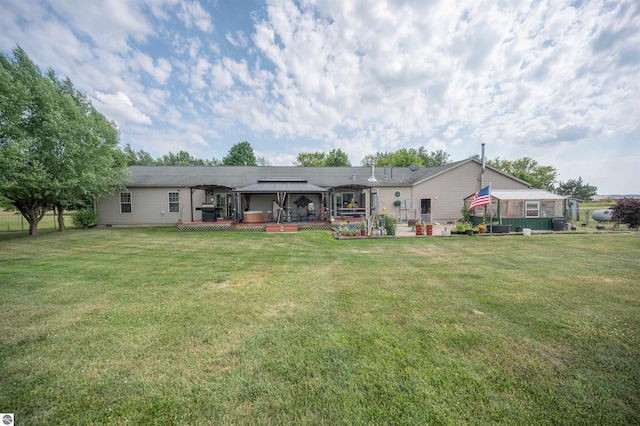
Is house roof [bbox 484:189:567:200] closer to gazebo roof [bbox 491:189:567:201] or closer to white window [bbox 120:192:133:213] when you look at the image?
gazebo roof [bbox 491:189:567:201]

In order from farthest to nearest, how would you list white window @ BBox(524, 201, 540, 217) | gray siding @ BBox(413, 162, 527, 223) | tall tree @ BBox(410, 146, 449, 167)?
1. tall tree @ BBox(410, 146, 449, 167)
2. gray siding @ BBox(413, 162, 527, 223)
3. white window @ BBox(524, 201, 540, 217)

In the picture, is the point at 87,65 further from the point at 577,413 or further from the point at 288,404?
the point at 577,413

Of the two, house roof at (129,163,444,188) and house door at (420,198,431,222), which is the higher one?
house roof at (129,163,444,188)

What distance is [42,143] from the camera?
11.8 m

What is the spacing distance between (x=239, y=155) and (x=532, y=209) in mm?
38637

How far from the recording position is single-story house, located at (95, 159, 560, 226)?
56.2 ft

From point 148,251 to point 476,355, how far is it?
10.1 metres

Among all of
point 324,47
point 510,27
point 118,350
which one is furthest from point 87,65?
point 510,27

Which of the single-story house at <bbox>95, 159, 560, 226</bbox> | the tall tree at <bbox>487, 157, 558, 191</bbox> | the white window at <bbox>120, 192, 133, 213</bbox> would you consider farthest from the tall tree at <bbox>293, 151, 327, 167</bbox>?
the white window at <bbox>120, 192, 133, 213</bbox>

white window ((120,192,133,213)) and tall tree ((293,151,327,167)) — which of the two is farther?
tall tree ((293,151,327,167))

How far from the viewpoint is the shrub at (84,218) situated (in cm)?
1617

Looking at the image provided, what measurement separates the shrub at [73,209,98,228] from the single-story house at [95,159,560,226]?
0.69 metres

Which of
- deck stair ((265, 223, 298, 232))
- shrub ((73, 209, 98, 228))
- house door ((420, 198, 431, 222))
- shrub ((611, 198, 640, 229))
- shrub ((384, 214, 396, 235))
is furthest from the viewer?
house door ((420, 198, 431, 222))

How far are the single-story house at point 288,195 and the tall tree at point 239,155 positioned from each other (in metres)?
20.9
